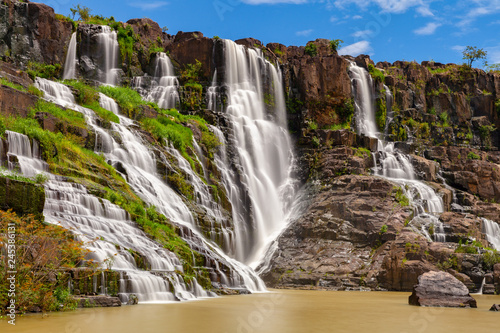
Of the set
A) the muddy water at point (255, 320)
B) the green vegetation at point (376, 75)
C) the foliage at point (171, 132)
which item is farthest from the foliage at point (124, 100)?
the green vegetation at point (376, 75)

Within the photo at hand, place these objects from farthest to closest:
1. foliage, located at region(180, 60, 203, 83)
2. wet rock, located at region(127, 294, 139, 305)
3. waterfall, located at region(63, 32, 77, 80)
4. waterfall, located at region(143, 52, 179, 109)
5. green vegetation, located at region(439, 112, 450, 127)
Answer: green vegetation, located at region(439, 112, 450, 127) < foliage, located at region(180, 60, 203, 83) < waterfall, located at region(143, 52, 179, 109) < waterfall, located at region(63, 32, 77, 80) < wet rock, located at region(127, 294, 139, 305)

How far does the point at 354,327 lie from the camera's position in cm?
953

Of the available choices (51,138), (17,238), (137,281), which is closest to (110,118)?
(51,138)

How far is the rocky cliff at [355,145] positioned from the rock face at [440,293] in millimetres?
8209

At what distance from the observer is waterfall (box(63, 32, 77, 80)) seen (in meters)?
37.4

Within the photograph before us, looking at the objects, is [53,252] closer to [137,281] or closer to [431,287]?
[137,281]

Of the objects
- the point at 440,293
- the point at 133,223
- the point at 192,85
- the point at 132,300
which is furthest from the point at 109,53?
the point at 440,293

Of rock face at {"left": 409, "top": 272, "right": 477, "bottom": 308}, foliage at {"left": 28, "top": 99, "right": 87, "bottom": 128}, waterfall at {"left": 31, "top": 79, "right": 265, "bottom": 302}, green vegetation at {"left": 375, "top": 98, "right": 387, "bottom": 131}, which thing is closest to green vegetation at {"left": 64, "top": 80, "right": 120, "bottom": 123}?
waterfall at {"left": 31, "top": 79, "right": 265, "bottom": 302}

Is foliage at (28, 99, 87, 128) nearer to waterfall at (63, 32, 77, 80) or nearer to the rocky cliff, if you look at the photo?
the rocky cliff

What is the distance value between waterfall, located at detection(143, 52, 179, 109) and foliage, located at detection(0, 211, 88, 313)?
27.1 m

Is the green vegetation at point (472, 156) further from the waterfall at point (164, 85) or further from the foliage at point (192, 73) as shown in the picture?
the waterfall at point (164, 85)

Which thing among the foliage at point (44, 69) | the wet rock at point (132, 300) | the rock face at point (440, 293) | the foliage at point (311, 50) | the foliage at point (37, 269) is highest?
the foliage at point (311, 50)

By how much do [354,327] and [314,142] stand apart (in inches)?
1130

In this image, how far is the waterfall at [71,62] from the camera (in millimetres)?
37375
